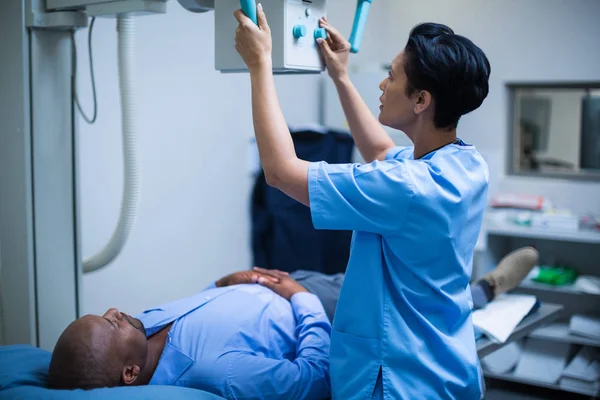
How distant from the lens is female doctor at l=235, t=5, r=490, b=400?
1229mm

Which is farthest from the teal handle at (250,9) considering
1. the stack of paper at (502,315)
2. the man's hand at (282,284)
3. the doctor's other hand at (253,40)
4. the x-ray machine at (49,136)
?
the stack of paper at (502,315)

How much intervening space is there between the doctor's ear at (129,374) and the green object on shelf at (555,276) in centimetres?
227

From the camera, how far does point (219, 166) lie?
313cm

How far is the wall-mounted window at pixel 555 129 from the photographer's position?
344 cm

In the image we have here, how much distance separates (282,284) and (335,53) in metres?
0.70

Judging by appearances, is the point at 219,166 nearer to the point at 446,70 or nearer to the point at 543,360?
the point at 543,360

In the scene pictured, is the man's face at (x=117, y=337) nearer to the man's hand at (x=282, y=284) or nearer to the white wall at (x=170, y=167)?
the man's hand at (x=282, y=284)

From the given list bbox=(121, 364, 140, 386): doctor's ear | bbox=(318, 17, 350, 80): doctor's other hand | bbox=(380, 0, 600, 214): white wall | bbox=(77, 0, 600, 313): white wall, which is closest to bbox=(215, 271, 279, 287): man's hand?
bbox=(121, 364, 140, 386): doctor's ear

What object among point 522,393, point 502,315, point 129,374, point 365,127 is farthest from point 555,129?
point 129,374

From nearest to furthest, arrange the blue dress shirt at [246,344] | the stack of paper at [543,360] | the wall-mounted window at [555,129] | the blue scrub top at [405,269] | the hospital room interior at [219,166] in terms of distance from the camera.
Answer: the blue scrub top at [405,269]
the blue dress shirt at [246,344]
the hospital room interior at [219,166]
the stack of paper at [543,360]
the wall-mounted window at [555,129]

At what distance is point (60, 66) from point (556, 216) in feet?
7.84

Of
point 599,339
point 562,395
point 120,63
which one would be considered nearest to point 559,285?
point 599,339

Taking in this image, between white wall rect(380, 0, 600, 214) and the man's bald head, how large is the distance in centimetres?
260

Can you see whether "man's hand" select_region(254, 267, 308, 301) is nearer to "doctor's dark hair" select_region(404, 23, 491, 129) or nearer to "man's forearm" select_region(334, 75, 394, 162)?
"man's forearm" select_region(334, 75, 394, 162)
